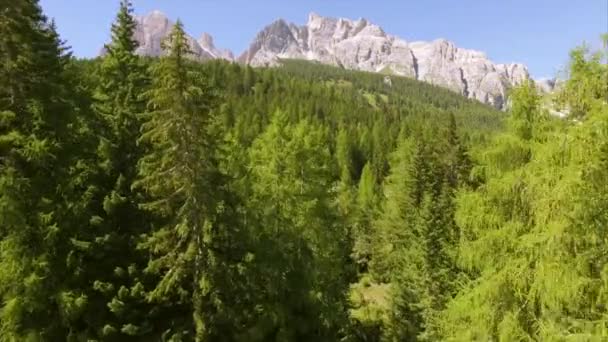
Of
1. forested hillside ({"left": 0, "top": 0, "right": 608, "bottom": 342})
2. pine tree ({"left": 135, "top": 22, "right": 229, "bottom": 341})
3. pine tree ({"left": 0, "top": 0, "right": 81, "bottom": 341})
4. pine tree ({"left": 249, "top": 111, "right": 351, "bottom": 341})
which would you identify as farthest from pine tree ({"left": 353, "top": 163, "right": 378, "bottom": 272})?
pine tree ({"left": 0, "top": 0, "right": 81, "bottom": 341})

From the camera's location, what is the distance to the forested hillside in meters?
10.4

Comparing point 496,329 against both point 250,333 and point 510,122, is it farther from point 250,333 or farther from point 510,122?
point 250,333

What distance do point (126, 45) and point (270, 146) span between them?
953 centimetres

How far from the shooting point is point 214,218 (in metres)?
16.9

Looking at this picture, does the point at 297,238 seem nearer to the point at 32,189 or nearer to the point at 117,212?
the point at 117,212

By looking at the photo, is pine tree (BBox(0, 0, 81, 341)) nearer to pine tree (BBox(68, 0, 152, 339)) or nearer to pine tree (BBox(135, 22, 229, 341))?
pine tree (BBox(68, 0, 152, 339))

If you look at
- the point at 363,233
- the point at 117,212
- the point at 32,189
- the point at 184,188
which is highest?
the point at 184,188

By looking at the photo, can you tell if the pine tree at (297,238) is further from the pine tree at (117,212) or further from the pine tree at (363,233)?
the pine tree at (363,233)

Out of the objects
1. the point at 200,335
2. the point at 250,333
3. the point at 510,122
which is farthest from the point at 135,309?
the point at 510,122

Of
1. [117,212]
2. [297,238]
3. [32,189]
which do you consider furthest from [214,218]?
[297,238]

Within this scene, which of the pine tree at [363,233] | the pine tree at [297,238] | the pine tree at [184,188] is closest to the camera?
the pine tree at [184,188]

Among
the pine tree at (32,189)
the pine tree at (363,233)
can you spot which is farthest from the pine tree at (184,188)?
the pine tree at (363,233)

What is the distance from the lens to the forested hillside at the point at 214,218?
1038 cm

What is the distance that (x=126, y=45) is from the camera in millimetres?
19297
